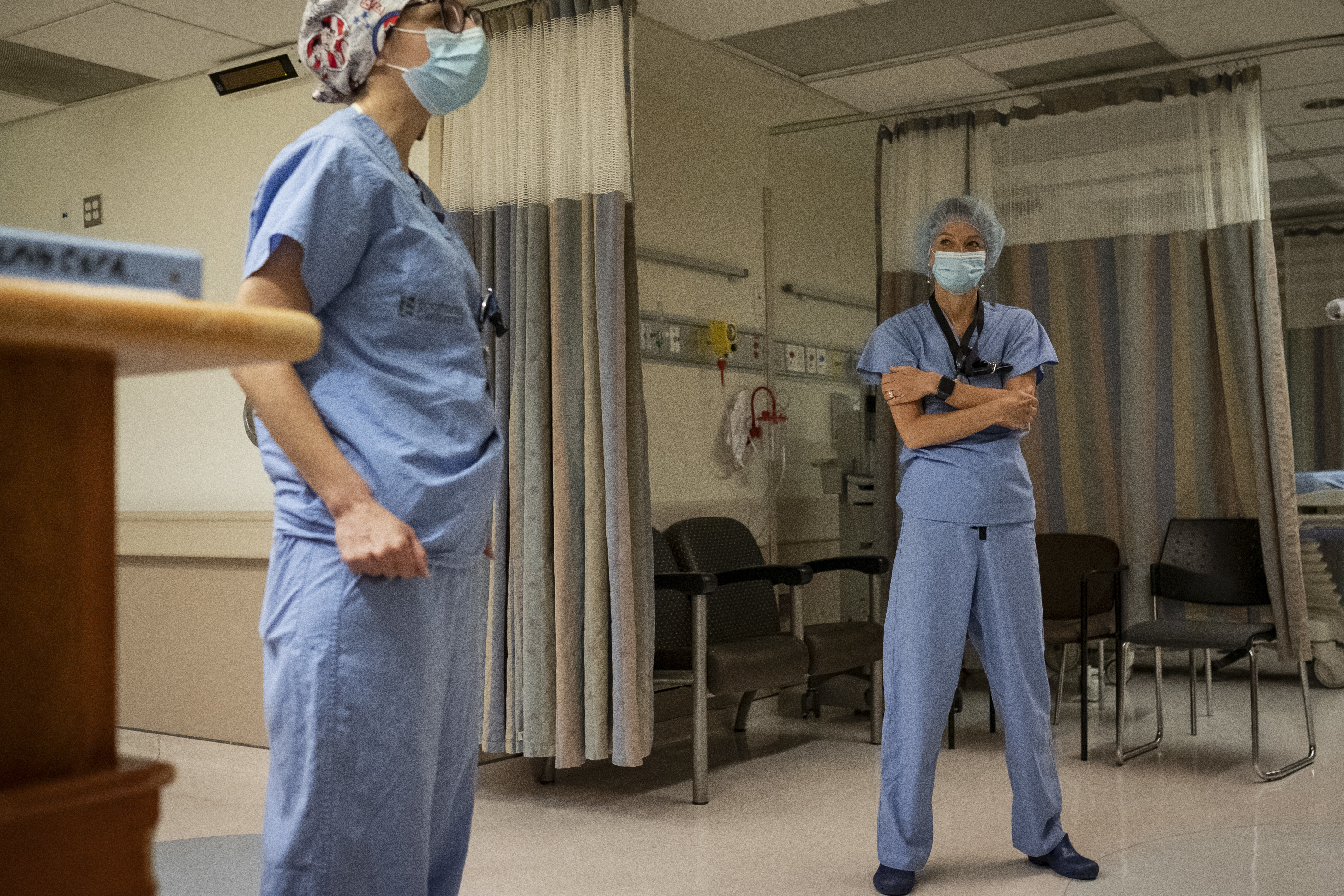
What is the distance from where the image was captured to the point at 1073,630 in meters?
4.59

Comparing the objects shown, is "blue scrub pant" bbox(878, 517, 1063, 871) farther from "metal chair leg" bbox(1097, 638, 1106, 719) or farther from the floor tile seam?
"metal chair leg" bbox(1097, 638, 1106, 719)

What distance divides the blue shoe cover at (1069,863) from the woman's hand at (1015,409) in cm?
102

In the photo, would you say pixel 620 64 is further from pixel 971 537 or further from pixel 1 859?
pixel 1 859

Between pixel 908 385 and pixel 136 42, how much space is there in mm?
3042

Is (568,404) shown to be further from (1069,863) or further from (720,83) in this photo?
(720,83)

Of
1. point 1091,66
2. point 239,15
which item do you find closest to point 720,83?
point 1091,66

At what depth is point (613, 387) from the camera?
11.8 ft

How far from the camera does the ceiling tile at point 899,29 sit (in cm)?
418

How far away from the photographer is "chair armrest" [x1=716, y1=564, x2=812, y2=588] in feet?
13.7

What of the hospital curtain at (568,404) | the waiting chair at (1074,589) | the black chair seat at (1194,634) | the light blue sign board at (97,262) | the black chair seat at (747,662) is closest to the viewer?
the light blue sign board at (97,262)

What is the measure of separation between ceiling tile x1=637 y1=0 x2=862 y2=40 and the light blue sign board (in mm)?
3638

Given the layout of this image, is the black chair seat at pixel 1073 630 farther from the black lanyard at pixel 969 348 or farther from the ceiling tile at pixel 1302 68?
the ceiling tile at pixel 1302 68

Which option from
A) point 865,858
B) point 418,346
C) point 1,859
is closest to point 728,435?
point 865,858

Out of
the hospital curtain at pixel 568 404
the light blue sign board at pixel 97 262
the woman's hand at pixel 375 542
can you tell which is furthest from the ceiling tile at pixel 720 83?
the light blue sign board at pixel 97 262
